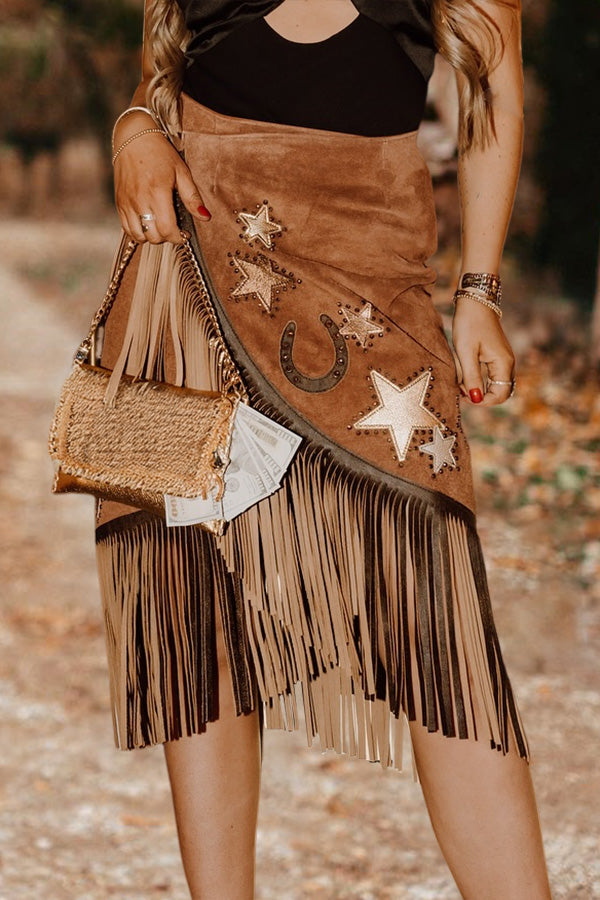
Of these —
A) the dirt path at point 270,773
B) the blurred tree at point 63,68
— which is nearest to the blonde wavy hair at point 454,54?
the dirt path at point 270,773

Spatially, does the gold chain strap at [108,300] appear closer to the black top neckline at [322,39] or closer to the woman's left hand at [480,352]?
the black top neckline at [322,39]

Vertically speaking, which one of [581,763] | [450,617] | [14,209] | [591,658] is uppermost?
[450,617]

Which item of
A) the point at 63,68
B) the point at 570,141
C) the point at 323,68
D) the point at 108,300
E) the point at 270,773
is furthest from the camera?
the point at 63,68

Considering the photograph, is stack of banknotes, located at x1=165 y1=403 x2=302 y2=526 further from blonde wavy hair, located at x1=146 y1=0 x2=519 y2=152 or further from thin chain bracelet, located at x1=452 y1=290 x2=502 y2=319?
blonde wavy hair, located at x1=146 y1=0 x2=519 y2=152

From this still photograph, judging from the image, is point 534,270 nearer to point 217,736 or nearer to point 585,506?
point 585,506

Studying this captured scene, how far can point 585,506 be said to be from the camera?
446cm

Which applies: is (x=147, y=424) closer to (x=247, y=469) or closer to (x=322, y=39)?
(x=247, y=469)

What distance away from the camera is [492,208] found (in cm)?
130

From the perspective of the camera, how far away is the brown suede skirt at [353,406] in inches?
49.5

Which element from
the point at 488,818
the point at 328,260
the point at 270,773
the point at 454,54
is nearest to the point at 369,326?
the point at 328,260

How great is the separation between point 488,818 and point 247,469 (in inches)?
19.3

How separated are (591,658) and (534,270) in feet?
14.0

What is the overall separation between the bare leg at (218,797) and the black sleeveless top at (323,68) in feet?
2.19

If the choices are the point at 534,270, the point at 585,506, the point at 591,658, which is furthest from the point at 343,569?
the point at 534,270
